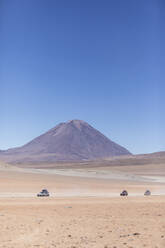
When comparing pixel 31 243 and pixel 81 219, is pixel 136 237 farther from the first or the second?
pixel 81 219

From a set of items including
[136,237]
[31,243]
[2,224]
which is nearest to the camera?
[31,243]

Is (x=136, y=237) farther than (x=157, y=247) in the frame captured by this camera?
Yes

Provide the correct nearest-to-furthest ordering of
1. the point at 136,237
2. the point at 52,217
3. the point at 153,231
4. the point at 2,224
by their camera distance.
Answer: the point at 136,237 < the point at 153,231 < the point at 2,224 < the point at 52,217

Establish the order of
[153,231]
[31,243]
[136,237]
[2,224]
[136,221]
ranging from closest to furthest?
[31,243] → [136,237] → [153,231] → [2,224] → [136,221]

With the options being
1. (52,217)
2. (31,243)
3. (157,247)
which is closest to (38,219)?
(52,217)

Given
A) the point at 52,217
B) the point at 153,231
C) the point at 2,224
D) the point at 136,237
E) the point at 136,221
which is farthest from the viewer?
the point at 52,217

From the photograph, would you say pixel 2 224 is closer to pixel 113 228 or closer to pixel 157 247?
pixel 113 228

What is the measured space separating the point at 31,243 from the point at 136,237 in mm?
3534

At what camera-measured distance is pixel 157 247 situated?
438 inches

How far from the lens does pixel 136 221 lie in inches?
A: 656

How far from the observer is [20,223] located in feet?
51.0

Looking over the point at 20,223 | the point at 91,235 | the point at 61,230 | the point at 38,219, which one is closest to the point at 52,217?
the point at 38,219

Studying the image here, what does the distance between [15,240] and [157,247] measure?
455 cm

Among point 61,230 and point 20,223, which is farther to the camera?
point 20,223
